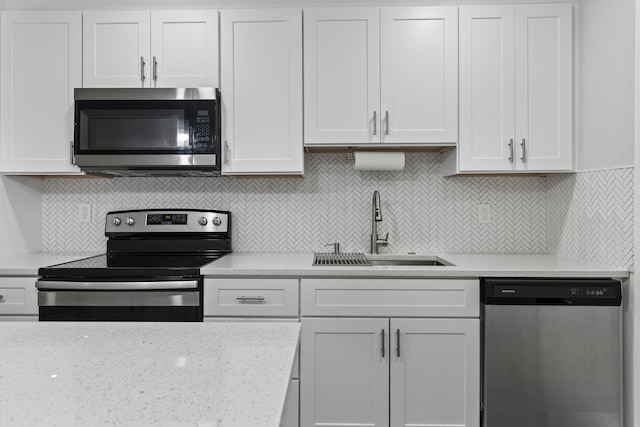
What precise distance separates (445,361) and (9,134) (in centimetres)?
246

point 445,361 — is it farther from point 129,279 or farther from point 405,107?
point 129,279

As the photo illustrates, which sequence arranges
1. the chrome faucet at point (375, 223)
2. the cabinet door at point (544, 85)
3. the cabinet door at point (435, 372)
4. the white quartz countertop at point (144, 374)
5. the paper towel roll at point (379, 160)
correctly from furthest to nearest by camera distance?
the chrome faucet at point (375, 223)
the paper towel roll at point (379, 160)
the cabinet door at point (544, 85)
the cabinet door at point (435, 372)
the white quartz countertop at point (144, 374)

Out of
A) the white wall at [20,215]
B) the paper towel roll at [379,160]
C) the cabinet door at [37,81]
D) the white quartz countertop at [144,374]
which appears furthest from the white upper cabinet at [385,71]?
the white wall at [20,215]

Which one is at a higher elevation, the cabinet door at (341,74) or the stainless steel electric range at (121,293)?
the cabinet door at (341,74)

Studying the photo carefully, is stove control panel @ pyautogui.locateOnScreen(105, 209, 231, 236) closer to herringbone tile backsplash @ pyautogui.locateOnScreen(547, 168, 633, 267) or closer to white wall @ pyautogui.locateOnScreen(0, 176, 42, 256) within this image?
white wall @ pyautogui.locateOnScreen(0, 176, 42, 256)

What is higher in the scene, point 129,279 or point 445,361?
point 129,279

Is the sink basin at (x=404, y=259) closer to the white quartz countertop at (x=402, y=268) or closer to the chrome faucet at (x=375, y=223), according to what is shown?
the chrome faucet at (x=375, y=223)

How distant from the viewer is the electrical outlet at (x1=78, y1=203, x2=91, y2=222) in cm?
258

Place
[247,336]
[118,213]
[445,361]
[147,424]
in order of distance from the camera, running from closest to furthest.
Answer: [147,424] → [247,336] → [445,361] → [118,213]

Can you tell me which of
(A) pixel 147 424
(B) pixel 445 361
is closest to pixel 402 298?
(B) pixel 445 361

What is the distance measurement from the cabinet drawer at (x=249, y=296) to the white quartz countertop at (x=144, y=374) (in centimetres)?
92

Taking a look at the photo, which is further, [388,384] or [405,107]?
Answer: [405,107]

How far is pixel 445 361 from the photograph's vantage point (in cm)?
187

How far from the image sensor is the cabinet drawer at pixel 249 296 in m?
1.91
